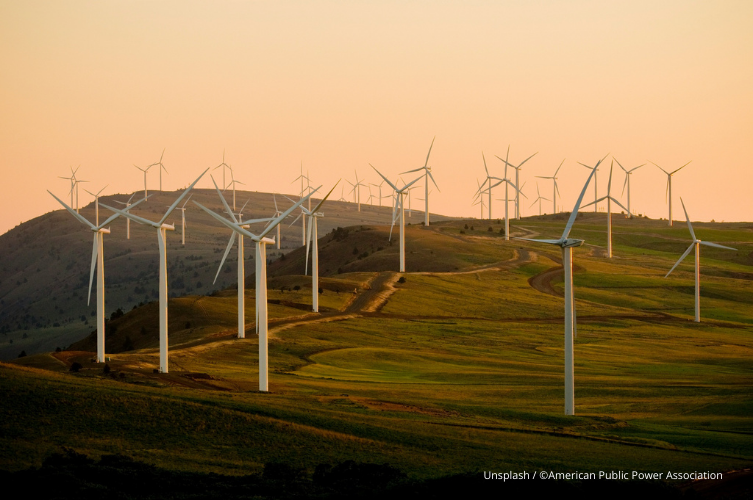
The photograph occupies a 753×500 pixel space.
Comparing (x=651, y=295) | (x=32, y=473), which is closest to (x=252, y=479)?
(x=32, y=473)

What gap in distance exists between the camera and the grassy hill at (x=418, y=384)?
41500 mm

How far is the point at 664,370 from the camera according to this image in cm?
7806

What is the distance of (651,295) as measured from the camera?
145m

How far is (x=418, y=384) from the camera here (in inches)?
2736

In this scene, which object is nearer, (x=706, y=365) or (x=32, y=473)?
(x=32, y=473)

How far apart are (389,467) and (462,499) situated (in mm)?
Result: 5705

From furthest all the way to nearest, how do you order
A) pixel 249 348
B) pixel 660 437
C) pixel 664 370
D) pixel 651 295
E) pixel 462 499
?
1. pixel 651 295
2. pixel 249 348
3. pixel 664 370
4. pixel 660 437
5. pixel 462 499

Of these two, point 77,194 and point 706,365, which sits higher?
point 77,194

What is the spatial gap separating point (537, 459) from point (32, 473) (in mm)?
22841

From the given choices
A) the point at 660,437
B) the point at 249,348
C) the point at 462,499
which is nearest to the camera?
the point at 462,499

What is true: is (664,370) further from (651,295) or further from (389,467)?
(651,295)

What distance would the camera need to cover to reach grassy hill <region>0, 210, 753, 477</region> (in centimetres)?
4150

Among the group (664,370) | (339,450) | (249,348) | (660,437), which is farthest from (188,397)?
(664,370)

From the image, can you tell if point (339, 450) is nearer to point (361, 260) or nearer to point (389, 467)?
point (389, 467)
